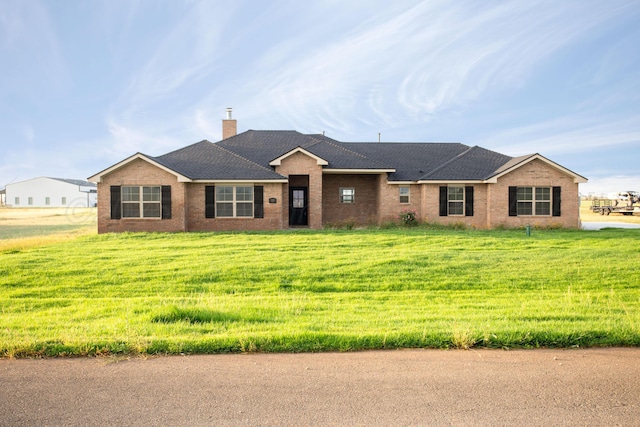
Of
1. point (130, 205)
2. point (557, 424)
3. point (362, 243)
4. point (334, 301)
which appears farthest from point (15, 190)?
point (557, 424)

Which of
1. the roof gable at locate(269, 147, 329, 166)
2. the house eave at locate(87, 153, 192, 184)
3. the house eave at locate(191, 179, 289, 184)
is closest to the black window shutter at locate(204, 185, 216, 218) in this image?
the house eave at locate(191, 179, 289, 184)

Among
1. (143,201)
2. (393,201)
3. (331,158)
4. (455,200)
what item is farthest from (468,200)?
(143,201)

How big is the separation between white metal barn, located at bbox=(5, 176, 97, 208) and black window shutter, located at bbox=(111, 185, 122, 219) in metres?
69.4

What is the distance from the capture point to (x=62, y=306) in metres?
9.69

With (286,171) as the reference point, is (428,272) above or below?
below

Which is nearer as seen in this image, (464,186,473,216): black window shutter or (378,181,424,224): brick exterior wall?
(464,186,473,216): black window shutter

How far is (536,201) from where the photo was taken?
25.2m

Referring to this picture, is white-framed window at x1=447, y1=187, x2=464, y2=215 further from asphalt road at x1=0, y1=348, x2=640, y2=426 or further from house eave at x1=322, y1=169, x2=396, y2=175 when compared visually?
asphalt road at x1=0, y1=348, x2=640, y2=426

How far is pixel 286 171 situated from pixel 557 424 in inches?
843

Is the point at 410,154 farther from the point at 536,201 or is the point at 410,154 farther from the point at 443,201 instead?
the point at 536,201

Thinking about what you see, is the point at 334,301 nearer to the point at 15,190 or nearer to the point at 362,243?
the point at 362,243

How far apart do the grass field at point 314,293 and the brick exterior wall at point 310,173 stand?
16.2 ft

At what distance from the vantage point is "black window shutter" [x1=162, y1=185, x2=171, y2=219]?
22781 mm

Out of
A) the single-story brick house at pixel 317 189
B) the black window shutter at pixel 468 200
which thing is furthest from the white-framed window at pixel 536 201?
the black window shutter at pixel 468 200
